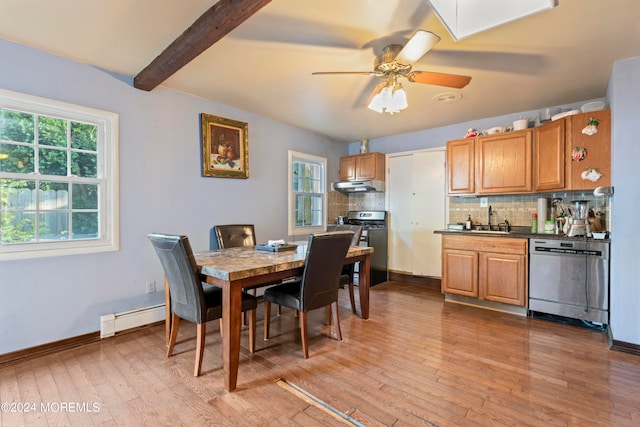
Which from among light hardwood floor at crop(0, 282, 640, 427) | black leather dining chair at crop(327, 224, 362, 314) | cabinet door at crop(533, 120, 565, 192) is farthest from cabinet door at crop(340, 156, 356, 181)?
light hardwood floor at crop(0, 282, 640, 427)

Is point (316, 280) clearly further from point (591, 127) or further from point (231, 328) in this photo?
point (591, 127)

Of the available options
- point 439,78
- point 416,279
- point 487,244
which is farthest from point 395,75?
point 416,279

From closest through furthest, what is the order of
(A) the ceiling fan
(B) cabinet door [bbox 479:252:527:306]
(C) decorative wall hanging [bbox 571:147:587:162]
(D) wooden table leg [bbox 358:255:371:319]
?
1. (A) the ceiling fan
2. (C) decorative wall hanging [bbox 571:147:587:162]
3. (D) wooden table leg [bbox 358:255:371:319]
4. (B) cabinet door [bbox 479:252:527:306]

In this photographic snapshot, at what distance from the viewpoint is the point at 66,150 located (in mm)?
2545

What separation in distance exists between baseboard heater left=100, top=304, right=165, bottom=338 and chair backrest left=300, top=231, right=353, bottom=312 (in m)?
1.62

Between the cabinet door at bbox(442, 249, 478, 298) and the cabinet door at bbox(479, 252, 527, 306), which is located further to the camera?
the cabinet door at bbox(442, 249, 478, 298)

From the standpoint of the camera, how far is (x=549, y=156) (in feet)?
10.5

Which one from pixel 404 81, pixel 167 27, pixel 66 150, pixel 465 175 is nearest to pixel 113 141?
pixel 66 150

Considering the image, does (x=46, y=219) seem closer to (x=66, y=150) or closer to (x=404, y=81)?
(x=66, y=150)

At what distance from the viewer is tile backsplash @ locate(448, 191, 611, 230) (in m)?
3.25

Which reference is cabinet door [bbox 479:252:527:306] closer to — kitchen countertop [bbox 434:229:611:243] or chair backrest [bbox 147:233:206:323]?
kitchen countertop [bbox 434:229:611:243]

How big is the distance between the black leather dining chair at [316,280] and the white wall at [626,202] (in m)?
2.26

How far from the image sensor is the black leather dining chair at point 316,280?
223 centimetres

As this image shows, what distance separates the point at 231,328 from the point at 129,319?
1.51 m
